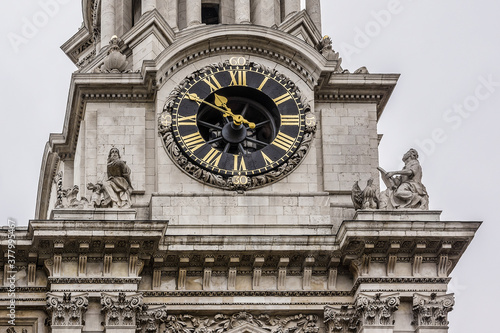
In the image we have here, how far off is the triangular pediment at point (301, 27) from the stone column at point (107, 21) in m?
4.30

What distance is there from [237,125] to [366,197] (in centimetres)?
376

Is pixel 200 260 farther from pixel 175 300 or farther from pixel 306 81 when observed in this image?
pixel 306 81

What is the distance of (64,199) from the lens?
41.8 meters

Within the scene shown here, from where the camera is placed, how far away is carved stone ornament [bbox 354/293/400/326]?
40.6 meters

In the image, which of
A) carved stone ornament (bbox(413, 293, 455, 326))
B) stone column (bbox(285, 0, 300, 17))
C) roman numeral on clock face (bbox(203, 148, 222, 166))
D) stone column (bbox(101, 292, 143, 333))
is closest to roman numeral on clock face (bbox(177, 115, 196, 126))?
roman numeral on clock face (bbox(203, 148, 222, 166))

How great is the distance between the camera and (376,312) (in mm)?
40719

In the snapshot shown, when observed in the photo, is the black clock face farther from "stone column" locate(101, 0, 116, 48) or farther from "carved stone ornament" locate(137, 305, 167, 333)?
"stone column" locate(101, 0, 116, 48)

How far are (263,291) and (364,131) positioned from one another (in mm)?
5091

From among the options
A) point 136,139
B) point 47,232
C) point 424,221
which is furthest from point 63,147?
point 424,221

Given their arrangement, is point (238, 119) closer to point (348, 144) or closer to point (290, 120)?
point (290, 120)

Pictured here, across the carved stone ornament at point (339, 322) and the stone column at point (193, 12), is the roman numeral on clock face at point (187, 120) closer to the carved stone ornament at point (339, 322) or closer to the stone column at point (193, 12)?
the stone column at point (193, 12)

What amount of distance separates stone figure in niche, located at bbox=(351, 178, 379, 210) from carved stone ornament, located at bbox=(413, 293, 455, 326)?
89.4 inches

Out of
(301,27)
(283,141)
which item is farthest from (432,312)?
(301,27)

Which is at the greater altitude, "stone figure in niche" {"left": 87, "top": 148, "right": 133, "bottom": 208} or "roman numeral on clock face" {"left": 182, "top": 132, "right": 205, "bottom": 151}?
"roman numeral on clock face" {"left": 182, "top": 132, "right": 205, "bottom": 151}
